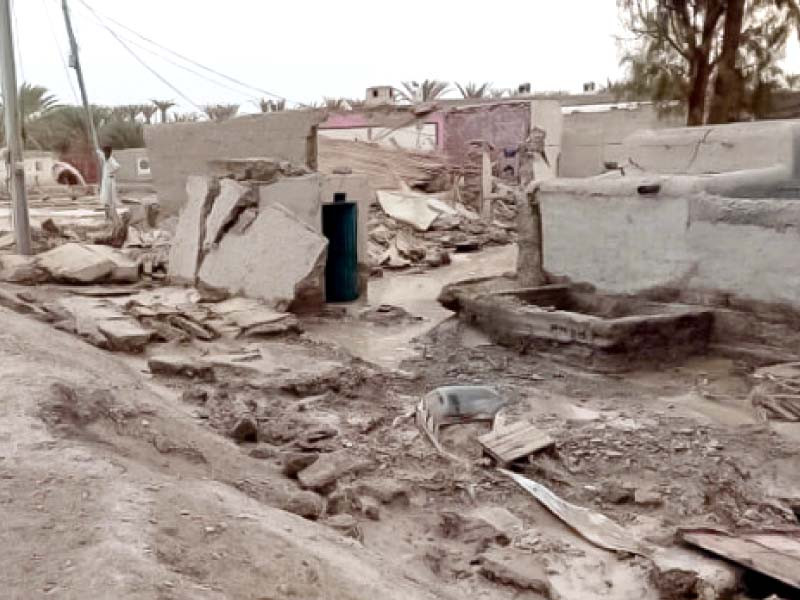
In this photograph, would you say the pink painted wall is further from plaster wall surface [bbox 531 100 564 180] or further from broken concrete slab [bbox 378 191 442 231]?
broken concrete slab [bbox 378 191 442 231]

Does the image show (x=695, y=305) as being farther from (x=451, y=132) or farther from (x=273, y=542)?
(x=451, y=132)

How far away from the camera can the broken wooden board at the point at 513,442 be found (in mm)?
5852

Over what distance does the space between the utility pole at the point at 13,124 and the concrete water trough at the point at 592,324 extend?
6.26m

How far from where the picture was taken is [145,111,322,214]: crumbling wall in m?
12.7

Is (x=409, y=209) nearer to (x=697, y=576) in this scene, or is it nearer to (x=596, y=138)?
(x=596, y=138)

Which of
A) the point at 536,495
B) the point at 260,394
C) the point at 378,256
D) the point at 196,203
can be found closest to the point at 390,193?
the point at 378,256

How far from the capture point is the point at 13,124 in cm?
1273

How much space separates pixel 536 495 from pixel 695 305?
4.05 meters

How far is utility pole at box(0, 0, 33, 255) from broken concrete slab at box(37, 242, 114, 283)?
937mm

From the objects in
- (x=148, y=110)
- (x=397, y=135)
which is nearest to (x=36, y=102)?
(x=148, y=110)

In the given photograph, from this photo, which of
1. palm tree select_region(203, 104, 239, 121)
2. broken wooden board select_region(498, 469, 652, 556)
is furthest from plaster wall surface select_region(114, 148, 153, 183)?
broken wooden board select_region(498, 469, 652, 556)

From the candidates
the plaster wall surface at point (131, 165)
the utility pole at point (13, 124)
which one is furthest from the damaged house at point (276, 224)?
the plaster wall surface at point (131, 165)

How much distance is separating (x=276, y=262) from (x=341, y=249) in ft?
3.90

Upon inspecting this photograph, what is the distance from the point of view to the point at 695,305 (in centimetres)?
873
